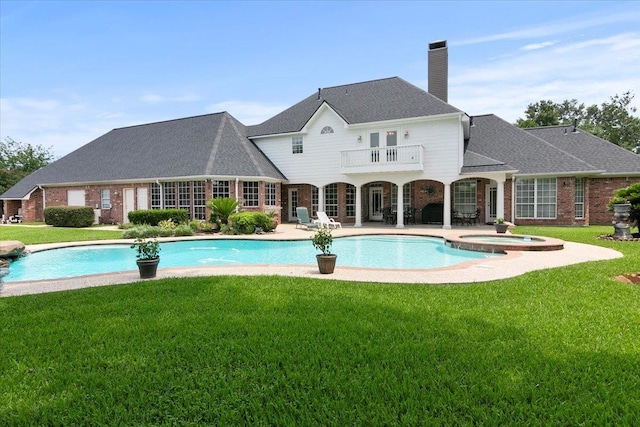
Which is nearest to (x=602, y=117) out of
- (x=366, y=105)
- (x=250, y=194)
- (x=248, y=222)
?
(x=366, y=105)

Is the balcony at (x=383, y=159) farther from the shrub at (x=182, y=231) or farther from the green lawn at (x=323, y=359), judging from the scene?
the green lawn at (x=323, y=359)

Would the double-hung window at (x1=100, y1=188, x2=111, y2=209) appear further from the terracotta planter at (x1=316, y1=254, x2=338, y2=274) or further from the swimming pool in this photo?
the terracotta planter at (x1=316, y1=254, x2=338, y2=274)

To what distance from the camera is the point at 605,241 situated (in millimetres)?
13125

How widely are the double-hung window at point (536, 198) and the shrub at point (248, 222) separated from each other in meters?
14.4

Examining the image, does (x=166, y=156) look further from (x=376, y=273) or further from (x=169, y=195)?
(x=376, y=273)

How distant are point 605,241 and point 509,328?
39.2 feet

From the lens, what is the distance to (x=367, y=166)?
68.6 feet

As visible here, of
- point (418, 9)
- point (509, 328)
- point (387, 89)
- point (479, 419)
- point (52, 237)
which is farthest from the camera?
point (387, 89)

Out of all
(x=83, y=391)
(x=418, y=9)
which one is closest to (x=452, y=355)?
(x=83, y=391)

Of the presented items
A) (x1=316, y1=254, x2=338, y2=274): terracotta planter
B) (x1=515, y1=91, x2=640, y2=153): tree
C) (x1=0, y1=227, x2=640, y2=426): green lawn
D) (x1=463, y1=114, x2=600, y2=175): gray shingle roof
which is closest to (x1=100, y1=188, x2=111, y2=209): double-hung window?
(x1=0, y1=227, x2=640, y2=426): green lawn

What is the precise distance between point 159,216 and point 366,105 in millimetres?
13815

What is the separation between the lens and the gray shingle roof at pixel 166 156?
2148 cm

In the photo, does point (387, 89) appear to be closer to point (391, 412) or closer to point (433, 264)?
point (433, 264)

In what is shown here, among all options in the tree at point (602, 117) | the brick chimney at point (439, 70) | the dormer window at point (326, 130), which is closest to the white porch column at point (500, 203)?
Result: the brick chimney at point (439, 70)
